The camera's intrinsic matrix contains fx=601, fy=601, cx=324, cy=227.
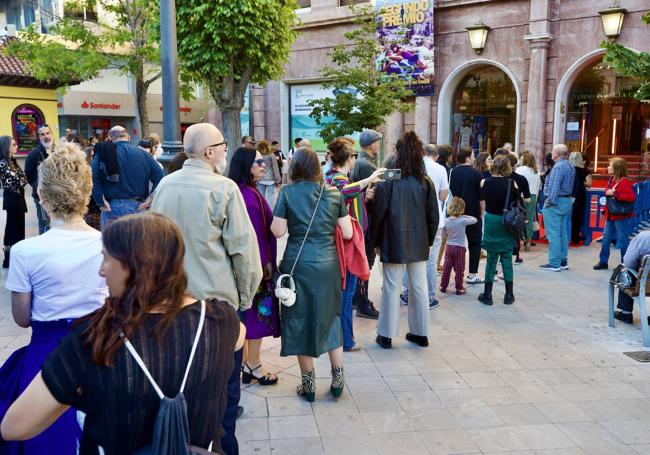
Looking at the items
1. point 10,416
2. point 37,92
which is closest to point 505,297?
point 10,416

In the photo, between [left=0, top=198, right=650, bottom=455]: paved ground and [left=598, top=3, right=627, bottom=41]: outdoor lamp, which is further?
[left=598, top=3, right=627, bottom=41]: outdoor lamp

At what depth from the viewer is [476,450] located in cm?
384

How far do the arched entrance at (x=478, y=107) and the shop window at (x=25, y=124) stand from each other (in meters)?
16.6

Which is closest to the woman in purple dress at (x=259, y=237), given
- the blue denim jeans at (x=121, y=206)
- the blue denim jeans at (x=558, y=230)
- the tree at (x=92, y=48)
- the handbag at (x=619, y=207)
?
the blue denim jeans at (x=121, y=206)

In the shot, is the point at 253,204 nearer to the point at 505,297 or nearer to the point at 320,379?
the point at 320,379

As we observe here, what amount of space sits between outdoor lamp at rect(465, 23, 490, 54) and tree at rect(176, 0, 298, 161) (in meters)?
6.56

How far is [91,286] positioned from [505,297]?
219 inches

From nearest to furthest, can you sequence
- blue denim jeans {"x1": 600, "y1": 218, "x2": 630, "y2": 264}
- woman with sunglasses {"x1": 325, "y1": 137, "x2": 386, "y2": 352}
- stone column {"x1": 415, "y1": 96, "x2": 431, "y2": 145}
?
woman with sunglasses {"x1": 325, "y1": 137, "x2": 386, "y2": 352}, blue denim jeans {"x1": 600, "y1": 218, "x2": 630, "y2": 264}, stone column {"x1": 415, "y1": 96, "x2": 431, "y2": 145}

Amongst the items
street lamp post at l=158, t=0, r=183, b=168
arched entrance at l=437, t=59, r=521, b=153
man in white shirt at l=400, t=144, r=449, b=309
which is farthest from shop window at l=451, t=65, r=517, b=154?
street lamp post at l=158, t=0, r=183, b=168

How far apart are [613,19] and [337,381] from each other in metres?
12.2

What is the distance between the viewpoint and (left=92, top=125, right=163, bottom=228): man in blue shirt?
22.4 feet

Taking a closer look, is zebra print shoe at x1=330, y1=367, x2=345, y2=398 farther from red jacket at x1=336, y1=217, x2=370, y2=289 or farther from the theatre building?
the theatre building

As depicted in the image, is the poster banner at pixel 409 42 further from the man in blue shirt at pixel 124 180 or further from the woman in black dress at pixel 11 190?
the man in blue shirt at pixel 124 180

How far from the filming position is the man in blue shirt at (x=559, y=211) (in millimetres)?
9070
